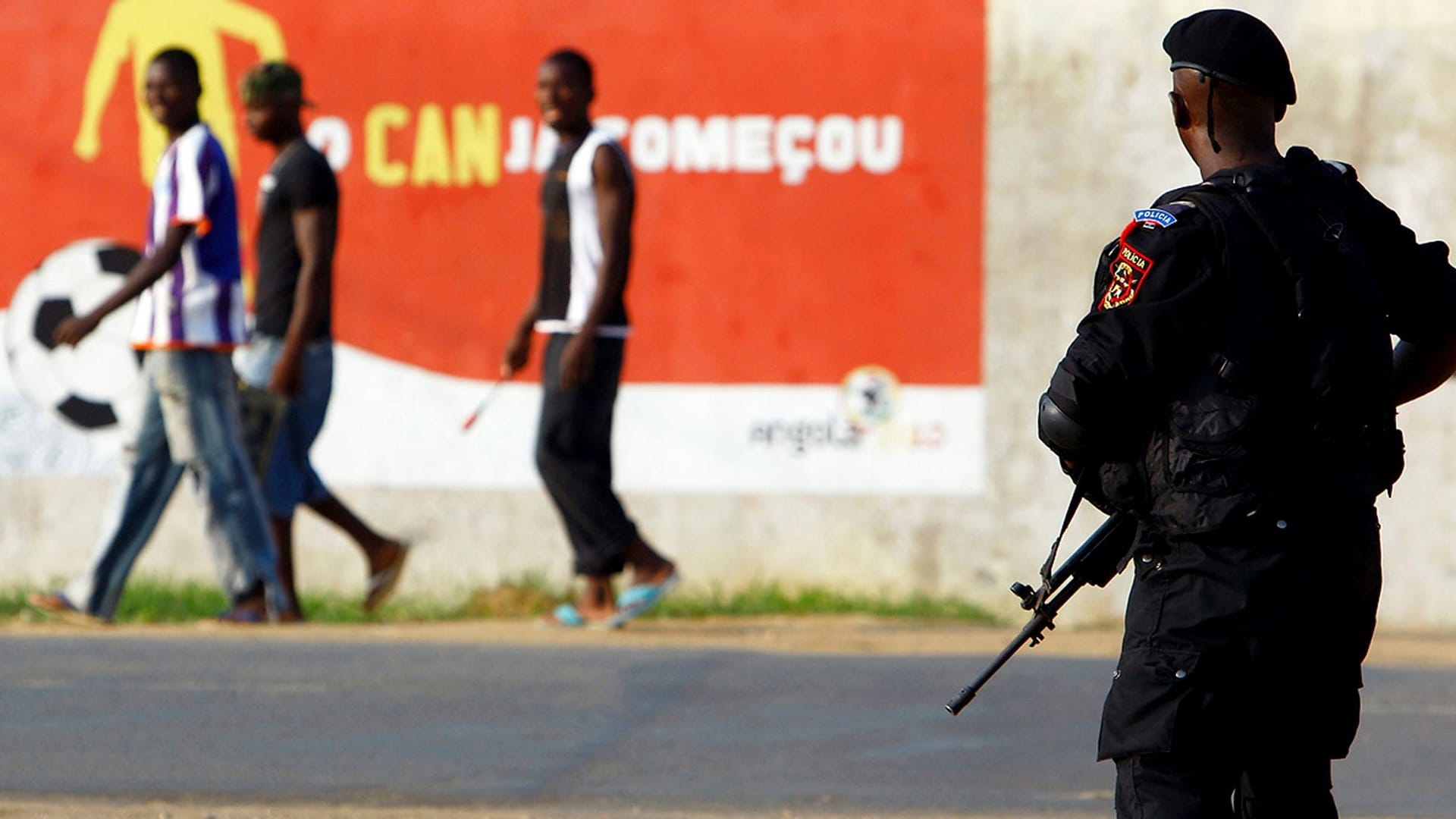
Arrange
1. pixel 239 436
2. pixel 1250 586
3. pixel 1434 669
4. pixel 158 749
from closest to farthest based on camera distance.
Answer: pixel 1250 586 → pixel 158 749 → pixel 1434 669 → pixel 239 436

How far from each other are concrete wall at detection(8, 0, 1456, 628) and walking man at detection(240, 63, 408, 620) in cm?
104

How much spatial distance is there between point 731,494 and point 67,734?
12.6ft

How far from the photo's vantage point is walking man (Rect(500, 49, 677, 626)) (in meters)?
7.70

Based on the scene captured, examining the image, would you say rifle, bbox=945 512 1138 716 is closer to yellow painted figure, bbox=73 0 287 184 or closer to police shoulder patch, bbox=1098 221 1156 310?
police shoulder patch, bbox=1098 221 1156 310

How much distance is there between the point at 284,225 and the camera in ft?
26.7

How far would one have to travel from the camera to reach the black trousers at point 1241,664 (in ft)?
10.4

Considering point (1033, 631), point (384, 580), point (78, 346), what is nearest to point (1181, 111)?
point (1033, 631)

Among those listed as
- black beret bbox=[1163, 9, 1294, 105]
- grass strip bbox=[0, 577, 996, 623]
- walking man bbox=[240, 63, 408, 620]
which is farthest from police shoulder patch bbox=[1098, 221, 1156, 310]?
grass strip bbox=[0, 577, 996, 623]

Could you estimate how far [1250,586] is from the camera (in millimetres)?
3174

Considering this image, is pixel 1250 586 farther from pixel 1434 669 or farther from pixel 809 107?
pixel 809 107

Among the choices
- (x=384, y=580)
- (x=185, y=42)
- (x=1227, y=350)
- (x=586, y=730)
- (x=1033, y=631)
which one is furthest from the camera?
(x=185, y=42)

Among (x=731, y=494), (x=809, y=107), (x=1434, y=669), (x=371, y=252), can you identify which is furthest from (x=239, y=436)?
(x=1434, y=669)

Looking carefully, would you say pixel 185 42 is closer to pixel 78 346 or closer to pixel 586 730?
pixel 78 346

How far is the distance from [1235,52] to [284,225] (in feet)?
18.0
